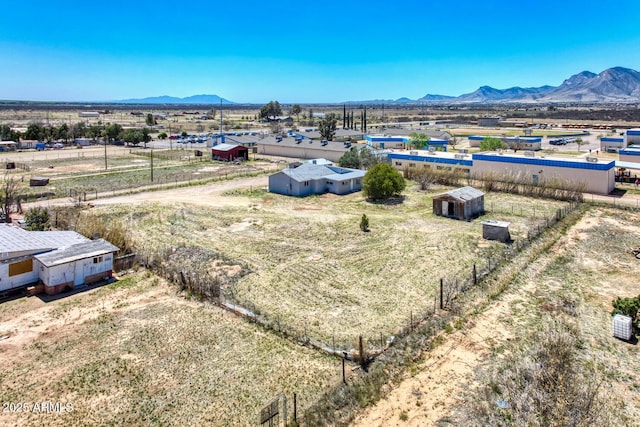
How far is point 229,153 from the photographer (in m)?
63.6

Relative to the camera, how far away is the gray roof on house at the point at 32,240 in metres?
20.1

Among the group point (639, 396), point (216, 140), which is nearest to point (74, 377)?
point (639, 396)

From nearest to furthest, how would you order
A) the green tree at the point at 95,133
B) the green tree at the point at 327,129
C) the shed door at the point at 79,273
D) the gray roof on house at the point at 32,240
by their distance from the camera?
the gray roof on house at the point at 32,240
the shed door at the point at 79,273
the green tree at the point at 327,129
the green tree at the point at 95,133

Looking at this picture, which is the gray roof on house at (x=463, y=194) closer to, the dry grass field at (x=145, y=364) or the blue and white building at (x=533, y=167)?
the blue and white building at (x=533, y=167)

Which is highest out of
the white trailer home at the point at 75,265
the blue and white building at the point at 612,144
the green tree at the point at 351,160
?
the blue and white building at the point at 612,144

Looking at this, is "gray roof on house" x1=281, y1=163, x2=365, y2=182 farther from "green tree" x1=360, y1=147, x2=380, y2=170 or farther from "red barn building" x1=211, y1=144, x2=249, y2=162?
"red barn building" x1=211, y1=144, x2=249, y2=162

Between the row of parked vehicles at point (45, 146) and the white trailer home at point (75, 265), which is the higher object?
the row of parked vehicles at point (45, 146)

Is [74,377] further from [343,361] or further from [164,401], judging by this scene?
[343,361]

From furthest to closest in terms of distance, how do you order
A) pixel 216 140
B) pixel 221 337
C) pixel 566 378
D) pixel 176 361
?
pixel 216 140, pixel 221 337, pixel 176 361, pixel 566 378

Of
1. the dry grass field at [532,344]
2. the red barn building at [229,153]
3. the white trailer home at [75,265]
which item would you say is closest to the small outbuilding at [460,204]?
the dry grass field at [532,344]

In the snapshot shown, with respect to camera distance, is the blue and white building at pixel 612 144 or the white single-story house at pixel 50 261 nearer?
the white single-story house at pixel 50 261

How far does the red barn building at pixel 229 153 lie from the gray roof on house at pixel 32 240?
4103 centimetres

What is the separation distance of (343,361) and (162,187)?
3488 centimetres

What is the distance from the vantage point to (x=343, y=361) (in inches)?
534
